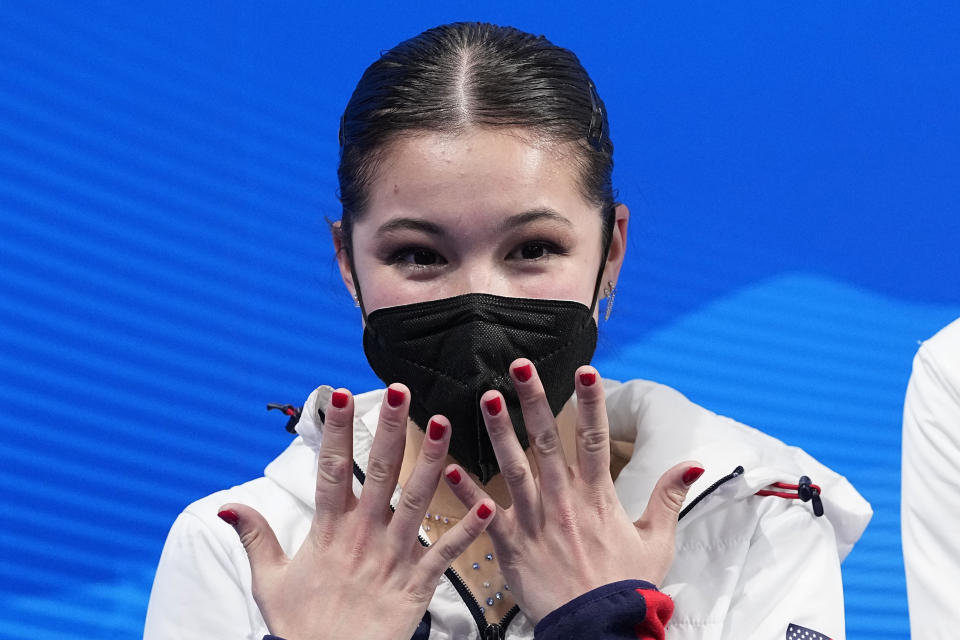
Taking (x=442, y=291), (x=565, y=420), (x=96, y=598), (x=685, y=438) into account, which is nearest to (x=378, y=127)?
(x=442, y=291)

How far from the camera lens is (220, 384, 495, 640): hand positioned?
4.64 feet

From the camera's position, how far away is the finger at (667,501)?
146cm

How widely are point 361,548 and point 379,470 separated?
0.10m

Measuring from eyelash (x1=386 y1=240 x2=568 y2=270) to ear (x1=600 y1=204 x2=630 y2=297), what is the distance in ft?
0.56

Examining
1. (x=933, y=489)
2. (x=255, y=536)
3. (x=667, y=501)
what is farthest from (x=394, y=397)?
(x=933, y=489)

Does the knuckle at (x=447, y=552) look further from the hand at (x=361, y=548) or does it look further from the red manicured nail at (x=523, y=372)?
the red manicured nail at (x=523, y=372)

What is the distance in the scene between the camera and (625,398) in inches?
73.2

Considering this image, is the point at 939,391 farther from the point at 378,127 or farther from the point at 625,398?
the point at 378,127

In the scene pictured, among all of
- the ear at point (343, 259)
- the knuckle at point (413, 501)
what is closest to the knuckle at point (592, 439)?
the knuckle at point (413, 501)

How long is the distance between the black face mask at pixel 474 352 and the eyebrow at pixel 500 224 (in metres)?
0.10

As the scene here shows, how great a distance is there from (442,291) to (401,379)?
5.2 inches

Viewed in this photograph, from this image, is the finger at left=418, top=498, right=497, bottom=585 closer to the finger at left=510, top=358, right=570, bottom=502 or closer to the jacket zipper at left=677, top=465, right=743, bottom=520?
the finger at left=510, top=358, right=570, bottom=502

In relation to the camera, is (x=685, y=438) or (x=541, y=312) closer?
(x=541, y=312)

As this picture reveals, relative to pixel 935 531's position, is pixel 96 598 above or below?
above
